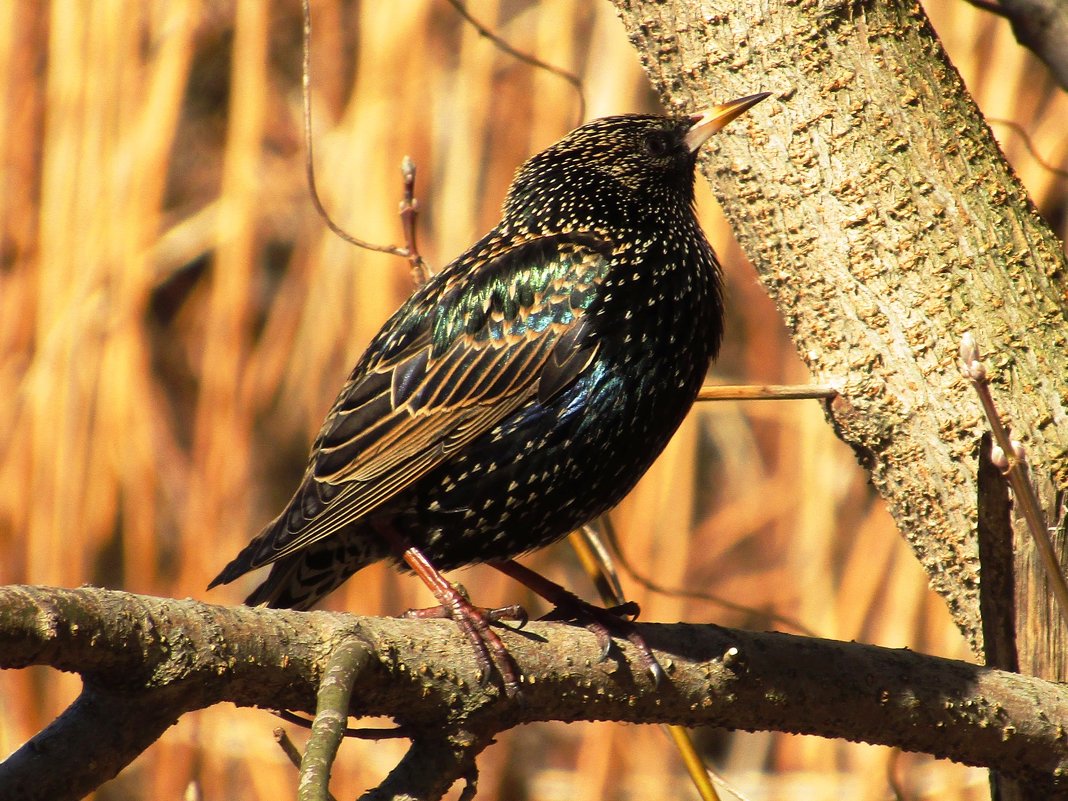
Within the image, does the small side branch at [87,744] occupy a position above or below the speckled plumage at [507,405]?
below

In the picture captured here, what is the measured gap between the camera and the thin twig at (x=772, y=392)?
2.39 metres

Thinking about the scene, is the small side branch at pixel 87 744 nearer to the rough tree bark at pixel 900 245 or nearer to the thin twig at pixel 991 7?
the rough tree bark at pixel 900 245

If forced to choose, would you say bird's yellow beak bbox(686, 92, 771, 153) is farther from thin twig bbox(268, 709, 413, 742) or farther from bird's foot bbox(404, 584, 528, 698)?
thin twig bbox(268, 709, 413, 742)

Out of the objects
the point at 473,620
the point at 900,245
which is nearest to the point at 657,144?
the point at 900,245

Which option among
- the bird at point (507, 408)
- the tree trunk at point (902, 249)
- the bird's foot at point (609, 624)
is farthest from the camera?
the bird at point (507, 408)

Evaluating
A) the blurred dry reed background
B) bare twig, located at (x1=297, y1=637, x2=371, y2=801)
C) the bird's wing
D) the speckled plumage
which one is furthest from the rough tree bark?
the blurred dry reed background

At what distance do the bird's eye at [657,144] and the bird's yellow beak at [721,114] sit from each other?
62 cm

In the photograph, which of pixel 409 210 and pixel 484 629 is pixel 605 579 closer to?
pixel 484 629

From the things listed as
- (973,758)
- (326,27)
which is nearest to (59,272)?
(326,27)

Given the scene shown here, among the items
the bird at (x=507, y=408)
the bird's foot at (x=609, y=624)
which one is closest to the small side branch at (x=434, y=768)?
the bird's foot at (x=609, y=624)

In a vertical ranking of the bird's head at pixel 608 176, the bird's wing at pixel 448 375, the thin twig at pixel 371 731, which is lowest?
the thin twig at pixel 371 731

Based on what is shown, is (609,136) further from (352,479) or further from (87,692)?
(87,692)

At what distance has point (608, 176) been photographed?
125 inches

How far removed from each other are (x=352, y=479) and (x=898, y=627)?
8.11 feet
